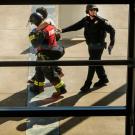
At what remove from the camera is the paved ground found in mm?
6168

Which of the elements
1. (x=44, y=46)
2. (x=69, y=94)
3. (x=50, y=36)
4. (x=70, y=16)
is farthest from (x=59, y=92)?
(x=70, y=16)

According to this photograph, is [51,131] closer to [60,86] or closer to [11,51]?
[60,86]

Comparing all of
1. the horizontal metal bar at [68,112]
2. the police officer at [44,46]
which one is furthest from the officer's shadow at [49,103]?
the horizontal metal bar at [68,112]

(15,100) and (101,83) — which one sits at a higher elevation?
(101,83)

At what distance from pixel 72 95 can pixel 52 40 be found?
4.43ft

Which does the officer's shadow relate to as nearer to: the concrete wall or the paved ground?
the paved ground

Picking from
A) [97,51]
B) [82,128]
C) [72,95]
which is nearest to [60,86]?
[72,95]

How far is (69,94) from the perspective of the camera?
6.69m

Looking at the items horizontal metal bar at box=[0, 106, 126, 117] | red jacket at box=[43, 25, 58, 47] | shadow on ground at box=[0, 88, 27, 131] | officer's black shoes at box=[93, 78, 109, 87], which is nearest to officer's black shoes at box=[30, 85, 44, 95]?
shadow on ground at box=[0, 88, 27, 131]

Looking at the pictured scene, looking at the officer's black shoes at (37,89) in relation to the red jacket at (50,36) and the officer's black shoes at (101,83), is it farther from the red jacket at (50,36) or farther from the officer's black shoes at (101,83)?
the red jacket at (50,36)

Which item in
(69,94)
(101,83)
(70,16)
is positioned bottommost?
(69,94)

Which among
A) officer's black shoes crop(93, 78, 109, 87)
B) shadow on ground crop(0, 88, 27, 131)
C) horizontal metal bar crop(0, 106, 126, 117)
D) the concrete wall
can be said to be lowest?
shadow on ground crop(0, 88, 27, 131)

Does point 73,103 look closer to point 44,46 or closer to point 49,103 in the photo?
point 49,103

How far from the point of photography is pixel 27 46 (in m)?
8.15
